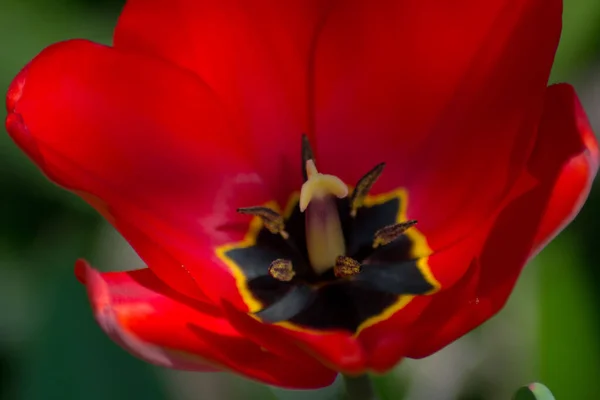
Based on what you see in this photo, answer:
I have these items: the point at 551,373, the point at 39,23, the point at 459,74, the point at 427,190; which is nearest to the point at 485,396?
the point at 551,373

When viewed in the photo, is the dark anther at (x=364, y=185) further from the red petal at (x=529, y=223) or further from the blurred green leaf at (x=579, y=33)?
the blurred green leaf at (x=579, y=33)

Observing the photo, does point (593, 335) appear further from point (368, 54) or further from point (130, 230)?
point (130, 230)

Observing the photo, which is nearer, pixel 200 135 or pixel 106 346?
pixel 200 135

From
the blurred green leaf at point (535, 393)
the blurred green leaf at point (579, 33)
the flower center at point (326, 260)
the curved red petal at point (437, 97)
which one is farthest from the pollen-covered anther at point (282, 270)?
the blurred green leaf at point (579, 33)

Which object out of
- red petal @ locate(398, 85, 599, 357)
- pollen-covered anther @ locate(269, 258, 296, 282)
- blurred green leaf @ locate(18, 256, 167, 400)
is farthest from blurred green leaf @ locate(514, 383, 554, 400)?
blurred green leaf @ locate(18, 256, 167, 400)

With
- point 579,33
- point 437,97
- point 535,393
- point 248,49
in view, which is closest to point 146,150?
point 248,49

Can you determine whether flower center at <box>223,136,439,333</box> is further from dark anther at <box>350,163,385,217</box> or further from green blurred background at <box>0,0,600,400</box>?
green blurred background at <box>0,0,600,400</box>
